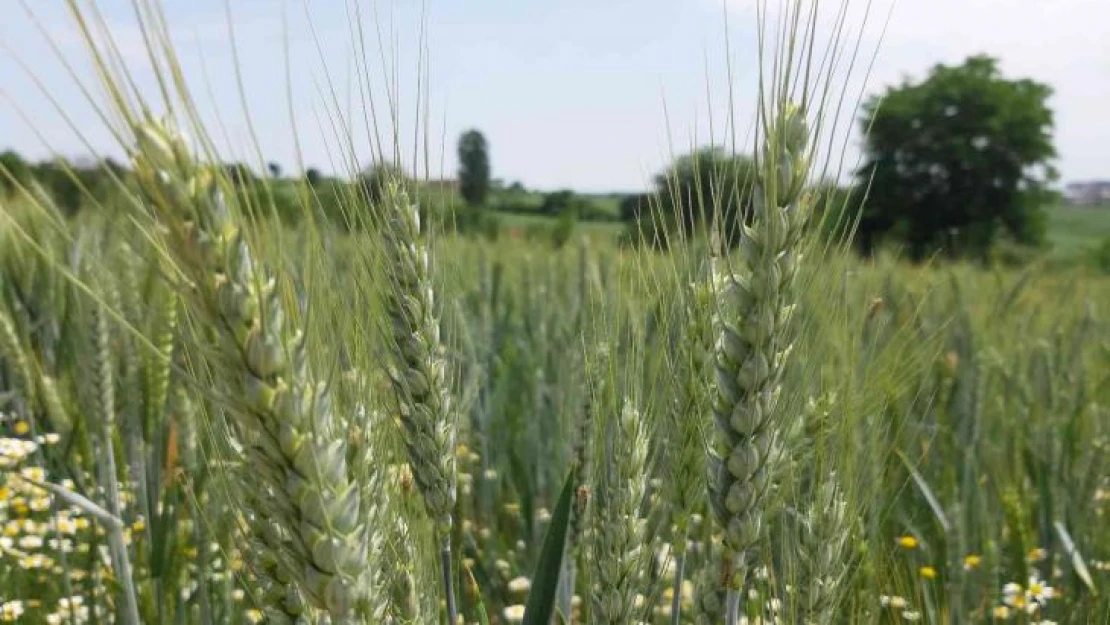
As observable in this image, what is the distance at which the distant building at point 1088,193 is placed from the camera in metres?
69.6

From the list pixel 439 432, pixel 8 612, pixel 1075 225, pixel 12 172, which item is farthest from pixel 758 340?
pixel 1075 225

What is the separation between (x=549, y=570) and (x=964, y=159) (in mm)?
51538

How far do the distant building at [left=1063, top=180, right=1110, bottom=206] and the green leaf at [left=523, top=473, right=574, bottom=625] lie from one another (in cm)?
6483

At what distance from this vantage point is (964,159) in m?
49.1

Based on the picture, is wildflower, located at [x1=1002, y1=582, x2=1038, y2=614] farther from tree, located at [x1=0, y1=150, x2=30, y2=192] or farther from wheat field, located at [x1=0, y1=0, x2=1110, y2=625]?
tree, located at [x1=0, y1=150, x2=30, y2=192]

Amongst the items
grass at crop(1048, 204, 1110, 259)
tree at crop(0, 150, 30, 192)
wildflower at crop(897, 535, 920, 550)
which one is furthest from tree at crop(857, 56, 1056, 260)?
wildflower at crop(897, 535, 920, 550)

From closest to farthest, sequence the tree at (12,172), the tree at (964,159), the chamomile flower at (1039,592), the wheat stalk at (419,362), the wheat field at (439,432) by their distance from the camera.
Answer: the tree at (12,172), the wheat field at (439,432), the wheat stalk at (419,362), the chamomile flower at (1039,592), the tree at (964,159)

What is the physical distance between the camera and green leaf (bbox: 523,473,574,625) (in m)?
1.26

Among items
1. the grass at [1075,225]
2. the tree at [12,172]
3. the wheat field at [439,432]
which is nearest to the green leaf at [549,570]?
the wheat field at [439,432]

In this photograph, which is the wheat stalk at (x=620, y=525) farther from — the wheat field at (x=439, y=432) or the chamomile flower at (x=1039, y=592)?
the chamomile flower at (x=1039, y=592)

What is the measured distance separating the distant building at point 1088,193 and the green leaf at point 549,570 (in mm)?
64826

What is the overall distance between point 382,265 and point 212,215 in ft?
1.94

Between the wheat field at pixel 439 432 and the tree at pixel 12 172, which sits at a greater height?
the tree at pixel 12 172

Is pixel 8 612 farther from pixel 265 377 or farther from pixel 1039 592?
pixel 1039 592
